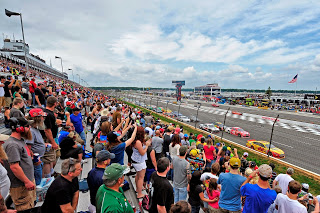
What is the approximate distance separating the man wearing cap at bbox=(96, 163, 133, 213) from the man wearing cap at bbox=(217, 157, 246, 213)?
2134 millimetres

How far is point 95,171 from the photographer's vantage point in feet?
9.01

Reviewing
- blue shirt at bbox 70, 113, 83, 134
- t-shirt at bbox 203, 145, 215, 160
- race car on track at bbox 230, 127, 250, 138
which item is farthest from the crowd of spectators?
race car on track at bbox 230, 127, 250, 138

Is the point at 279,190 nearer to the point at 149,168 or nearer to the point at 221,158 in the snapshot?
the point at 221,158

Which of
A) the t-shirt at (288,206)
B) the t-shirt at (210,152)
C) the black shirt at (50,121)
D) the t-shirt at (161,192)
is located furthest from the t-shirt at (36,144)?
the t-shirt at (210,152)

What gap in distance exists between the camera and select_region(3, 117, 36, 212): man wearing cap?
2.62 meters

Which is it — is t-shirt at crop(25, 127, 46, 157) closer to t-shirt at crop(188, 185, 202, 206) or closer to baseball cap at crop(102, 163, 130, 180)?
baseball cap at crop(102, 163, 130, 180)

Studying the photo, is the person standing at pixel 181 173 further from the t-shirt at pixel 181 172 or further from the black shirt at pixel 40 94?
the black shirt at pixel 40 94

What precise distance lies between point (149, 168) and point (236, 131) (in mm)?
22727

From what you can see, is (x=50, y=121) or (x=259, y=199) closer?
(x=259, y=199)

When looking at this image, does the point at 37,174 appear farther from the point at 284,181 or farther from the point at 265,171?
the point at 284,181

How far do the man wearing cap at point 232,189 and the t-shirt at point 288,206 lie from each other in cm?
63

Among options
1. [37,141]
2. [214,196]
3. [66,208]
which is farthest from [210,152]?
[37,141]

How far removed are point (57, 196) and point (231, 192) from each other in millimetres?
3040

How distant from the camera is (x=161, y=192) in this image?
271cm
